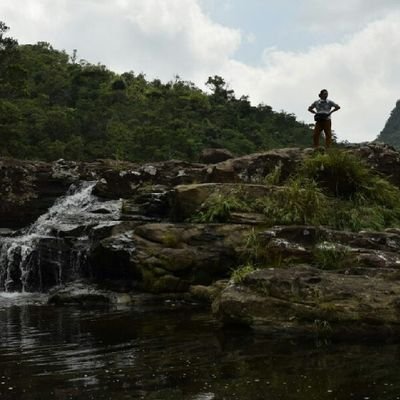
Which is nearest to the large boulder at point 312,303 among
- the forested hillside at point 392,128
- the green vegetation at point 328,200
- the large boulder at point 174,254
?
the large boulder at point 174,254

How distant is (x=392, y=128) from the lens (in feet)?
352

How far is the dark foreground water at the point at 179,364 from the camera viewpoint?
19.9 ft

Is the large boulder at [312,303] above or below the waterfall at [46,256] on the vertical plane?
below

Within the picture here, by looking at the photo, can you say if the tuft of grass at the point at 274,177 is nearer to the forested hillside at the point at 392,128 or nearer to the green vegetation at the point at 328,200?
the green vegetation at the point at 328,200

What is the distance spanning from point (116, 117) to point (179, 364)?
46.7 meters

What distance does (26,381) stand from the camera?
671 cm

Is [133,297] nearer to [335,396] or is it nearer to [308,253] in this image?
[308,253]

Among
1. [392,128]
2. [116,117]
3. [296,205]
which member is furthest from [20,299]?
[392,128]

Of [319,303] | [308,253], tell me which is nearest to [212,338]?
[319,303]

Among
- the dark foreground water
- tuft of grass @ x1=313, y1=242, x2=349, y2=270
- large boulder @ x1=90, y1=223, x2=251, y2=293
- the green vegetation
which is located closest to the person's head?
the green vegetation

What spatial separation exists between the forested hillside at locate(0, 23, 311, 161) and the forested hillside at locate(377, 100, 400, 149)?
4005 centimetres

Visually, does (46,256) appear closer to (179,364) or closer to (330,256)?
(330,256)

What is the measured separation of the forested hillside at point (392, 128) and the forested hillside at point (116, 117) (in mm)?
40046

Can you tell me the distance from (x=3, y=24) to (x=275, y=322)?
990 inches
